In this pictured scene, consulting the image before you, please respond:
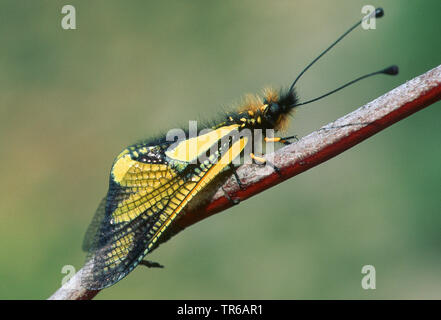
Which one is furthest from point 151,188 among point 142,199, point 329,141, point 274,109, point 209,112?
point 209,112

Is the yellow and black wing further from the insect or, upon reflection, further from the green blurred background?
the green blurred background

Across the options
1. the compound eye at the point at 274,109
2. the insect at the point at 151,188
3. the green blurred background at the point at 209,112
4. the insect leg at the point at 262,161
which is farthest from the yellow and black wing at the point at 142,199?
the green blurred background at the point at 209,112

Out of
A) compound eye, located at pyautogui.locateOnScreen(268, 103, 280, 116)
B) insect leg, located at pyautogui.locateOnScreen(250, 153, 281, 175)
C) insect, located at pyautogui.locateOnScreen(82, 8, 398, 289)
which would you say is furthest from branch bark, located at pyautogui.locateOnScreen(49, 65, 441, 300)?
compound eye, located at pyautogui.locateOnScreen(268, 103, 280, 116)

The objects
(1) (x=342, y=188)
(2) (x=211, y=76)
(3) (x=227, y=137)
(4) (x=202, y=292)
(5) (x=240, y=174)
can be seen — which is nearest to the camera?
(5) (x=240, y=174)

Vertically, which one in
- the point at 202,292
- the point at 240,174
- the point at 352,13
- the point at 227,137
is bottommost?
the point at 202,292

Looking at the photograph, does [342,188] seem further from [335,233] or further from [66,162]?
[66,162]

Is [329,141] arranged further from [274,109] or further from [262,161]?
[274,109]

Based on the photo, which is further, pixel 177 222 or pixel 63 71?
pixel 63 71

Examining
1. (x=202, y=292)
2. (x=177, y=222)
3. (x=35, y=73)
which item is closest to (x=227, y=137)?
(x=177, y=222)

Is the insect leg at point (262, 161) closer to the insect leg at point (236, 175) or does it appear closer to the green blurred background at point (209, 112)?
the insect leg at point (236, 175)
